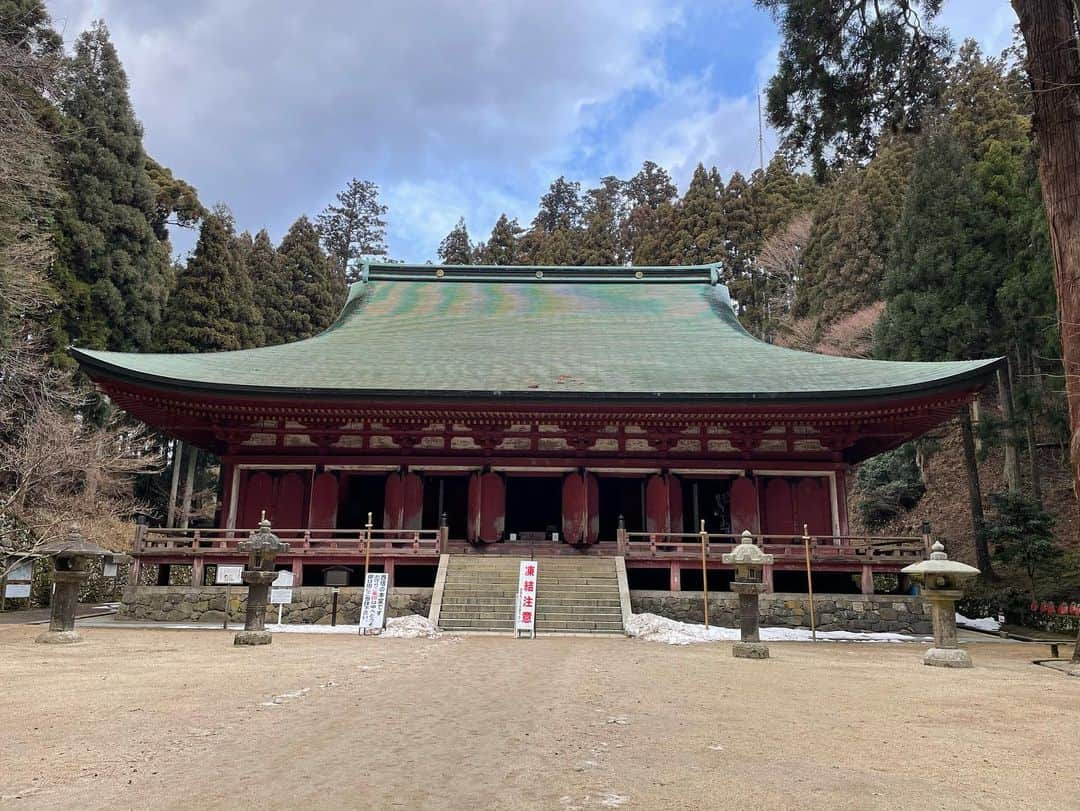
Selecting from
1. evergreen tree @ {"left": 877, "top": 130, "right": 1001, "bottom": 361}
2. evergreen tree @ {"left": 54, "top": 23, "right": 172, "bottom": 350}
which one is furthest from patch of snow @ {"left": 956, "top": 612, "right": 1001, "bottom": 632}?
evergreen tree @ {"left": 54, "top": 23, "right": 172, "bottom": 350}

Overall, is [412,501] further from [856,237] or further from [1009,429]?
[856,237]

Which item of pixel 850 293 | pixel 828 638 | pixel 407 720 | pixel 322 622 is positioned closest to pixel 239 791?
pixel 407 720

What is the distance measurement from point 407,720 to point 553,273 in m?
22.0

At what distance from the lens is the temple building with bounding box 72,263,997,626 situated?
15094 mm

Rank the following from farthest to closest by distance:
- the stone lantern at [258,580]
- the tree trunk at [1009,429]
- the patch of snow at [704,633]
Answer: the tree trunk at [1009,429] < the patch of snow at [704,633] < the stone lantern at [258,580]

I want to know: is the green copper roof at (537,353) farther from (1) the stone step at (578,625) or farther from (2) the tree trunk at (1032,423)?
(2) the tree trunk at (1032,423)

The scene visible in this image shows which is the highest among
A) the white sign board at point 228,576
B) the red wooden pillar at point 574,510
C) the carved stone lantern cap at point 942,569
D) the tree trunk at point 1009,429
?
the tree trunk at point 1009,429

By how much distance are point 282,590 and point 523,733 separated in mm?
9420

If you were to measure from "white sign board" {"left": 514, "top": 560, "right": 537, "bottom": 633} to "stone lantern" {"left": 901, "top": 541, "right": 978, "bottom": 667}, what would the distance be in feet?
20.4

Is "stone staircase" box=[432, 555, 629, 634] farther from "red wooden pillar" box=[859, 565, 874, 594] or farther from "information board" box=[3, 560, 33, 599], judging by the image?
"information board" box=[3, 560, 33, 599]

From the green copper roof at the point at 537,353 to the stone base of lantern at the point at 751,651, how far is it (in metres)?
6.18

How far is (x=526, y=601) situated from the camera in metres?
12.7

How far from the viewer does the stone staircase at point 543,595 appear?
13.1 meters

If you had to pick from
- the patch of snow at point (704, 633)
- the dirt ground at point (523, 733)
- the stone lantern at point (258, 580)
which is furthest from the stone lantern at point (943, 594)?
the stone lantern at point (258, 580)
